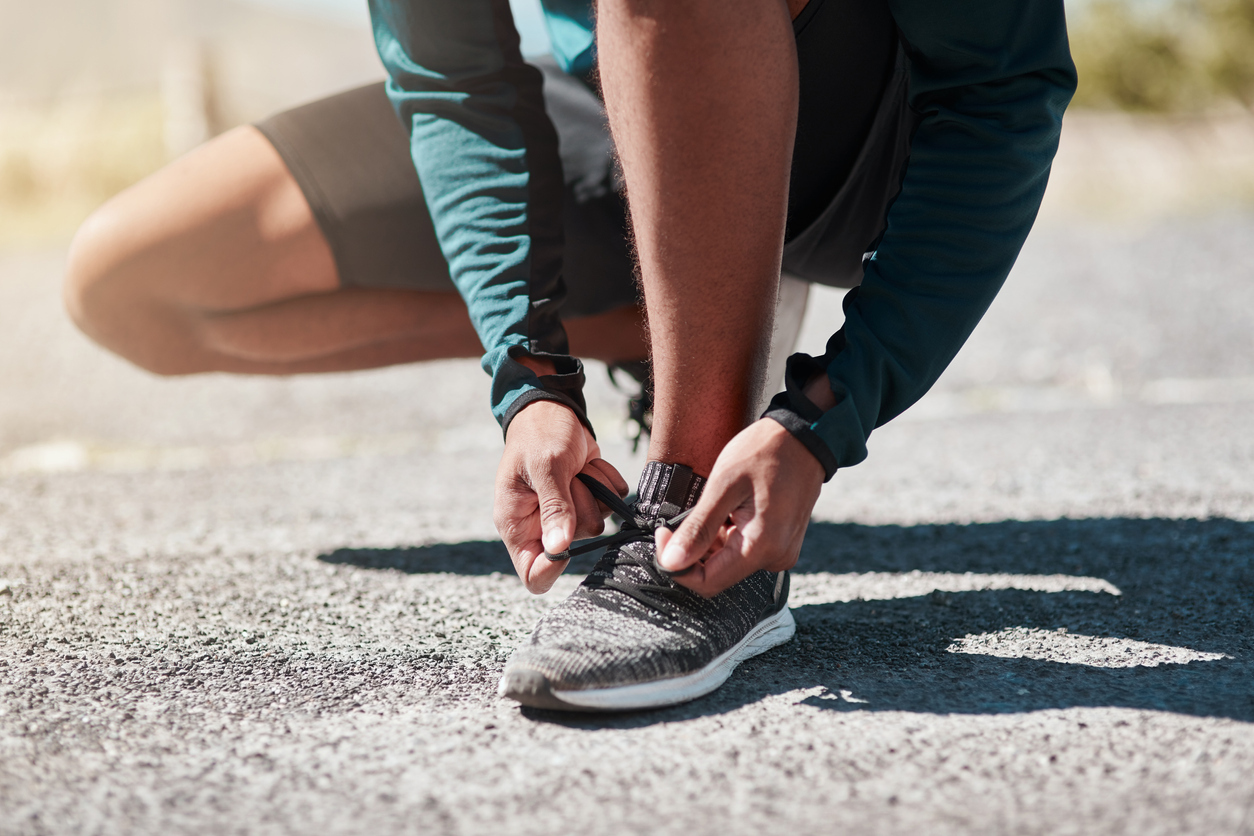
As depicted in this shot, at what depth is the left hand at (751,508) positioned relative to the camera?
0.86m

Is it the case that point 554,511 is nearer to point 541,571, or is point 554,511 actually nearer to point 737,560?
point 541,571

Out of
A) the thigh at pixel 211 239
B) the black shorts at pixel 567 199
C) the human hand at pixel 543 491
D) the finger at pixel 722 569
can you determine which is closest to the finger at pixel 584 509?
the human hand at pixel 543 491

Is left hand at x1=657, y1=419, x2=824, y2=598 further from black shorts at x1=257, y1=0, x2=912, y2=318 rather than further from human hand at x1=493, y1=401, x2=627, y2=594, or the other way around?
black shorts at x1=257, y1=0, x2=912, y2=318

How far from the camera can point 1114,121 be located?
7.34m

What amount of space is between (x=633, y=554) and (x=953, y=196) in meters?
0.47

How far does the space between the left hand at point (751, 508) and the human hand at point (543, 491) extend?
126 mm

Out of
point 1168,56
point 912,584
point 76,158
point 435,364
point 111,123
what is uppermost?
point 1168,56

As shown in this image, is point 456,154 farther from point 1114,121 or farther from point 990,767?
point 1114,121

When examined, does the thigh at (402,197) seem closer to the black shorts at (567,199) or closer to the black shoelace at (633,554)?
the black shorts at (567,199)

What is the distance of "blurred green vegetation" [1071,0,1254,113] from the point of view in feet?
32.2

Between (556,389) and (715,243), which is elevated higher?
(715,243)

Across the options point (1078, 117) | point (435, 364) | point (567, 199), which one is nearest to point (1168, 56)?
point (1078, 117)

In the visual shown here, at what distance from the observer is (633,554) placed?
3.26 feet

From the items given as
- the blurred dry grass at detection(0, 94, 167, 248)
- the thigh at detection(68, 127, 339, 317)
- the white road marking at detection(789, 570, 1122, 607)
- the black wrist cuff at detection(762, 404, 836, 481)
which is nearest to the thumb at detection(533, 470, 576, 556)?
the black wrist cuff at detection(762, 404, 836, 481)
